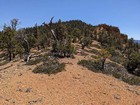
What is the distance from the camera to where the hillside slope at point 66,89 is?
2206cm

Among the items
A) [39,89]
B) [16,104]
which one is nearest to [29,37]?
[39,89]

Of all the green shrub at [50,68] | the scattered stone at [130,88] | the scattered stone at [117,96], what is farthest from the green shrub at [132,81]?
the green shrub at [50,68]

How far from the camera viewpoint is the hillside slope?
72.4 feet

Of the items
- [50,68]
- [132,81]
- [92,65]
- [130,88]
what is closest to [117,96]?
[130,88]

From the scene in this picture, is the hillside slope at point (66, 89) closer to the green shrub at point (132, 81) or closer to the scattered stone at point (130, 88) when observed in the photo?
the scattered stone at point (130, 88)

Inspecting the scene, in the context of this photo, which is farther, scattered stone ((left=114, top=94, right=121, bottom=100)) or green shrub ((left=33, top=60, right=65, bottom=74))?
green shrub ((left=33, top=60, right=65, bottom=74))

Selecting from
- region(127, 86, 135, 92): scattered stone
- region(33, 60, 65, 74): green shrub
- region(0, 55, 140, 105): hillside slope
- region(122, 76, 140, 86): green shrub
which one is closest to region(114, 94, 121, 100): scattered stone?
region(0, 55, 140, 105): hillside slope

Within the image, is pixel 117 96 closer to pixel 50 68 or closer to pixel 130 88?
pixel 130 88

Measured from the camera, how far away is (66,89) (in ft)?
80.1

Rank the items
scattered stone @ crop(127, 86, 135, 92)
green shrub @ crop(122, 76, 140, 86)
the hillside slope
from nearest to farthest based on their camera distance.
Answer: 1. the hillside slope
2. scattered stone @ crop(127, 86, 135, 92)
3. green shrub @ crop(122, 76, 140, 86)

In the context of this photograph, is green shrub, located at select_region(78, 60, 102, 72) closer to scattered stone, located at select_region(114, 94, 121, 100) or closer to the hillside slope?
the hillside slope

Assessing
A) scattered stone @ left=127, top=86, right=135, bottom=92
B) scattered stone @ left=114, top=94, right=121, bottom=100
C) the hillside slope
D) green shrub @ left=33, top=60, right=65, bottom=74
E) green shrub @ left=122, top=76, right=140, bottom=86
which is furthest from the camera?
green shrub @ left=122, top=76, right=140, bottom=86

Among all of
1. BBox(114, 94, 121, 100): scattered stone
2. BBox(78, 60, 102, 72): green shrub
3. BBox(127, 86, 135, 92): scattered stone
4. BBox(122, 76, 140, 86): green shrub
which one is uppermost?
BBox(78, 60, 102, 72): green shrub

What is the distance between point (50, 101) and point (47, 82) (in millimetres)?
4175
